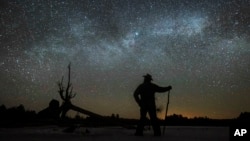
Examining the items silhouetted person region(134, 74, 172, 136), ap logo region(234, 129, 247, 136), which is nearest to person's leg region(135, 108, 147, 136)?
silhouetted person region(134, 74, 172, 136)

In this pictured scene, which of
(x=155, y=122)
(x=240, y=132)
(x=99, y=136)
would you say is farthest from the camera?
(x=155, y=122)

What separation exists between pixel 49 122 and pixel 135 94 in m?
5.57

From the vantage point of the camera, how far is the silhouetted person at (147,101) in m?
11.3

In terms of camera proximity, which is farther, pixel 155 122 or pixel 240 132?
pixel 155 122

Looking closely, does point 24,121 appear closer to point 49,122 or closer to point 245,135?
point 49,122

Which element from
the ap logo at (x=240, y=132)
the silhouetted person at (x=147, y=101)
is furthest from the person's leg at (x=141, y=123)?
the ap logo at (x=240, y=132)

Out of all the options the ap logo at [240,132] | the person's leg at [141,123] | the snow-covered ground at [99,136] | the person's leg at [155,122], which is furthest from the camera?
the person's leg at [141,123]

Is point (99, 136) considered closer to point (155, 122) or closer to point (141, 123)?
point (141, 123)

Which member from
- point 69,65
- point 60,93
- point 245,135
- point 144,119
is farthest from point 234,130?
point 69,65

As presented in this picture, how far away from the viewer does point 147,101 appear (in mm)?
11516

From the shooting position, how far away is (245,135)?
16.0 feet

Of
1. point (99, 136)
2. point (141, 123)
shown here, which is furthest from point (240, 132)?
point (141, 123)

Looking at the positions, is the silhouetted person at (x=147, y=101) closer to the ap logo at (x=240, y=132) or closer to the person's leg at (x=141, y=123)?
the person's leg at (x=141, y=123)

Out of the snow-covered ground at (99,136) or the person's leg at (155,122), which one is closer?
the snow-covered ground at (99,136)
